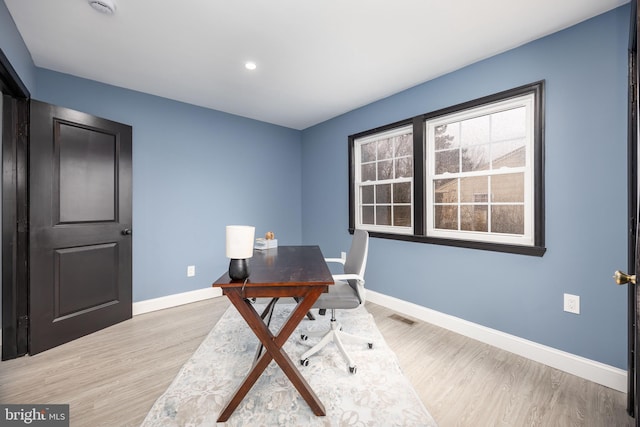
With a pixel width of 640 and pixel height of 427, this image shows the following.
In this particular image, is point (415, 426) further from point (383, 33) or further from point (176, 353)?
point (383, 33)

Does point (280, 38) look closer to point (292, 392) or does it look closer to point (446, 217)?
point (446, 217)

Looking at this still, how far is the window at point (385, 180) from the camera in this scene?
315 centimetres

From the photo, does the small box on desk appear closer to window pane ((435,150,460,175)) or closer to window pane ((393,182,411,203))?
window pane ((393,182,411,203))

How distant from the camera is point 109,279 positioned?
2.75 metres

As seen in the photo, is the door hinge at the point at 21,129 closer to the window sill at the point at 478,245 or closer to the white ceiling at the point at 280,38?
the white ceiling at the point at 280,38

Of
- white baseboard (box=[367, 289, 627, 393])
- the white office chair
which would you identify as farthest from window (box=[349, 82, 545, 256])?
the white office chair

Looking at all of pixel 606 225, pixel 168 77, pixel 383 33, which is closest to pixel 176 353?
pixel 168 77

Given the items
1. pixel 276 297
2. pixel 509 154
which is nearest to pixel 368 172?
pixel 509 154

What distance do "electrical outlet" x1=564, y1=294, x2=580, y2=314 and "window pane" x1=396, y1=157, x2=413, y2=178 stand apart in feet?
5.64

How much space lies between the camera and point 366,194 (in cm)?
366

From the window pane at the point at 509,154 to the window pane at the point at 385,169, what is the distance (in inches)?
44.8

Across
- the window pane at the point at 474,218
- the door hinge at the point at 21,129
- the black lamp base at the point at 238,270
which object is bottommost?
the black lamp base at the point at 238,270

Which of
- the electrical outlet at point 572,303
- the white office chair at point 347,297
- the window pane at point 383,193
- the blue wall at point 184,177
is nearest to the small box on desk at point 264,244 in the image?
the white office chair at point 347,297

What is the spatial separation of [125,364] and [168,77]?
2.64 metres
